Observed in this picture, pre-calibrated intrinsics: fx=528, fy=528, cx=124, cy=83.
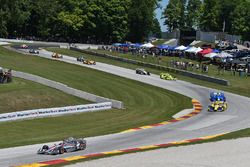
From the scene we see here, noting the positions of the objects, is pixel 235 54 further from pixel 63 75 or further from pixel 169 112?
pixel 169 112

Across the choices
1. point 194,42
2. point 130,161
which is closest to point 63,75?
point 130,161

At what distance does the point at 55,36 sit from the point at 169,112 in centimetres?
10228

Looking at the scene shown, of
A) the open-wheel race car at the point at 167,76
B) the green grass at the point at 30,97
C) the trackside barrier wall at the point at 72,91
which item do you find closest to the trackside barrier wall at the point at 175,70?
the open-wheel race car at the point at 167,76

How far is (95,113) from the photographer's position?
157 ft

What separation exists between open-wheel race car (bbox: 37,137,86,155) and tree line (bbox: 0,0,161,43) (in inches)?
4297

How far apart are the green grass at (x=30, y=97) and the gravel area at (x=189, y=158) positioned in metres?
19.8

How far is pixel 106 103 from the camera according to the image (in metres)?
50.1

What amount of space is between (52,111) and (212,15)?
4736 inches

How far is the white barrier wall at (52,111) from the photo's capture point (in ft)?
139

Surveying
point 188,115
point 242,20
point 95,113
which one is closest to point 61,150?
point 95,113

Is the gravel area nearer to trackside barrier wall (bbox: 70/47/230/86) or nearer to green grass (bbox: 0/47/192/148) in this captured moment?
green grass (bbox: 0/47/192/148)

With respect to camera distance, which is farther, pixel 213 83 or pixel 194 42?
pixel 194 42

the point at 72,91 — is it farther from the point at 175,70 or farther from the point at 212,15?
the point at 212,15

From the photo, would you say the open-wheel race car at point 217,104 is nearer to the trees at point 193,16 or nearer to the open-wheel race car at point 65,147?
the open-wheel race car at point 65,147
